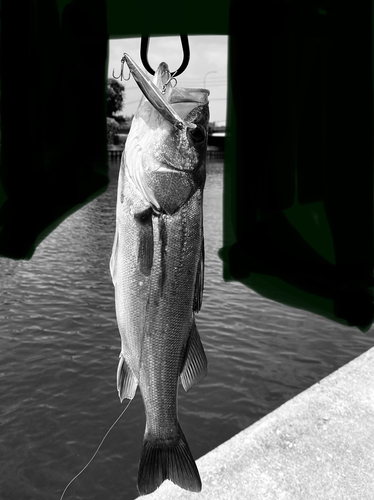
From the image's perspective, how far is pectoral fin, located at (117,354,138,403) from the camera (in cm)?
241

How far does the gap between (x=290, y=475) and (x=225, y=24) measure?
3.68 metres

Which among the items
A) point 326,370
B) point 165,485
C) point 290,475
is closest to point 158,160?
point 165,485

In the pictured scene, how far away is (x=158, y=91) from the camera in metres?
2.02

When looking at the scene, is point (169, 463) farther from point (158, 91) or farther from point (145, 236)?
point (158, 91)

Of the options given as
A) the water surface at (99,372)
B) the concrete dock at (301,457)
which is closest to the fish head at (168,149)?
the concrete dock at (301,457)

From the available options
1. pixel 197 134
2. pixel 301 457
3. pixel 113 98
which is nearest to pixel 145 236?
pixel 197 134

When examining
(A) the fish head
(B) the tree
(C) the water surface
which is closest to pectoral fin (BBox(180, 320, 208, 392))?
A: (A) the fish head

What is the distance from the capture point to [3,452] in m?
8.02

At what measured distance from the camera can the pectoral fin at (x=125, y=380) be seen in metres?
2.41

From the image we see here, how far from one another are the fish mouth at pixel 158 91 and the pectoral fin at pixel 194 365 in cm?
96

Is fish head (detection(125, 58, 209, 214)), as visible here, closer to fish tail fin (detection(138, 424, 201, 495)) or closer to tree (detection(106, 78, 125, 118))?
fish tail fin (detection(138, 424, 201, 495))

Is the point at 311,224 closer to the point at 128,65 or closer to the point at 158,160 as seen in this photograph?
the point at 158,160

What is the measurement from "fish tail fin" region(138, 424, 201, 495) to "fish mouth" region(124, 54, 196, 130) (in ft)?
4.92

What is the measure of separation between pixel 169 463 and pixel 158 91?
68.6 inches
